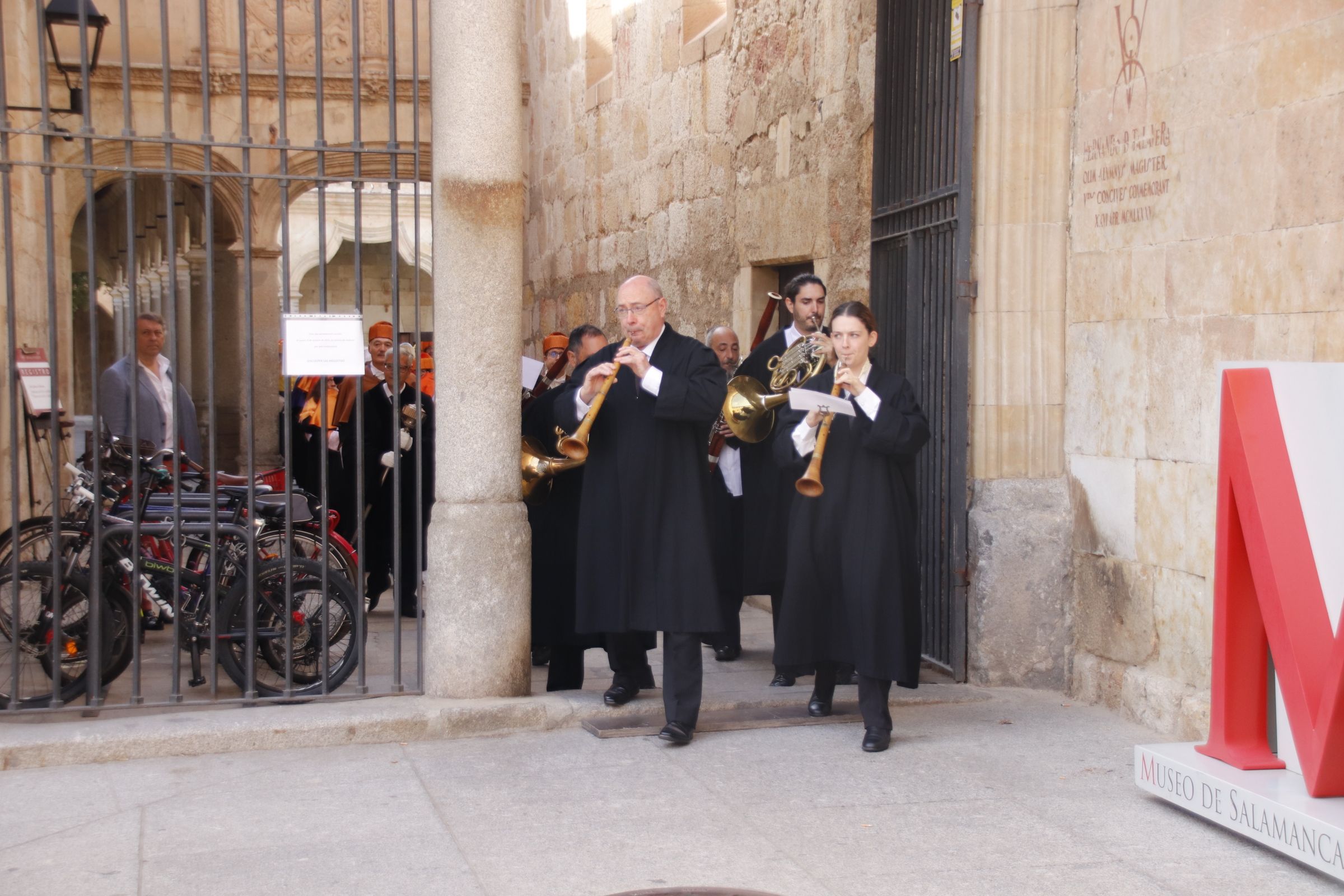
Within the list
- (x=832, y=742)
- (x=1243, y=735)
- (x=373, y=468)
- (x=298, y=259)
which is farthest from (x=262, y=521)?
(x=298, y=259)

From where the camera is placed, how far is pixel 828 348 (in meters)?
5.89

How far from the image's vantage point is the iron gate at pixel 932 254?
662 centimetres

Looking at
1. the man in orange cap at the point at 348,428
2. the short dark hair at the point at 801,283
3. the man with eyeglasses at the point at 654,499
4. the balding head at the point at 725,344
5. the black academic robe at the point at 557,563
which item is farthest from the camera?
Result: the man in orange cap at the point at 348,428

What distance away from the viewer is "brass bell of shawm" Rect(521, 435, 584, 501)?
6.25 m

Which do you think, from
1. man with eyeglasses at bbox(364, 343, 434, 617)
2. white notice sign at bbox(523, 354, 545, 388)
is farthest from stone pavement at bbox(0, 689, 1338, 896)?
man with eyeglasses at bbox(364, 343, 434, 617)

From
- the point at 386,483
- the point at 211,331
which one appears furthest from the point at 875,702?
the point at 386,483

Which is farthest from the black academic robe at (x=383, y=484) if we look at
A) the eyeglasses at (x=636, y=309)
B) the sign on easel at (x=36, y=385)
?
the eyeglasses at (x=636, y=309)

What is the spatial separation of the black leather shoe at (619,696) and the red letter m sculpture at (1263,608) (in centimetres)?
236

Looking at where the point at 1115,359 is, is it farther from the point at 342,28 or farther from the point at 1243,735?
the point at 342,28

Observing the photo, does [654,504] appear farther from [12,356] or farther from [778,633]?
[12,356]

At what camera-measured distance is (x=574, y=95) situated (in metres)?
14.2

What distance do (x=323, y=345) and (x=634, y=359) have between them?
1.21m

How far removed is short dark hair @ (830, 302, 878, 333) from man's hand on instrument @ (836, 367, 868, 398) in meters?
0.22

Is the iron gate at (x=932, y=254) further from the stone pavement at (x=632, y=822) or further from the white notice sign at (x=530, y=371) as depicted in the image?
the white notice sign at (x=530, y=371)
